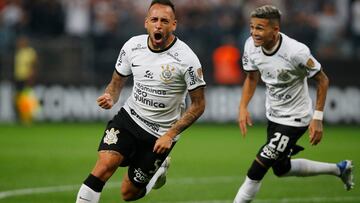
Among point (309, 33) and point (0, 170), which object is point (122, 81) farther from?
point (309, 33)

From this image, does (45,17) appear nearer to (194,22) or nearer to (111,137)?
(194,22)

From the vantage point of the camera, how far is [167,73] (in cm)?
920

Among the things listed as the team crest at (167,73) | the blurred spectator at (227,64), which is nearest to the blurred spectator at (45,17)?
the blurred spectator at (227,64)

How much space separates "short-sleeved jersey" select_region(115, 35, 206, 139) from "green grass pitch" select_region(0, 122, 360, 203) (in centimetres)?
235

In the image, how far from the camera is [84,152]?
702 inches

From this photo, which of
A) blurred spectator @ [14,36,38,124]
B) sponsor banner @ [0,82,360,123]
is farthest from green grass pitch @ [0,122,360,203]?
blurred spectator @ [14,36,38,124]

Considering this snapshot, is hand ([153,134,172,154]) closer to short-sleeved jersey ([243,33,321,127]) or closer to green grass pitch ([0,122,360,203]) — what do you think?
short-sleeved jersey ([243,33,321,127])

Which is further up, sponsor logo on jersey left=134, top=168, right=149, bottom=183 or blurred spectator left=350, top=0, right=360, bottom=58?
sponsor logo on jersey left=134, top=168, right=149, bottom=183

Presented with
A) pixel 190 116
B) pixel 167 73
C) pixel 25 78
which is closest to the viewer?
pixel 190 116

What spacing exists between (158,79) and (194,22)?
52.9 feet

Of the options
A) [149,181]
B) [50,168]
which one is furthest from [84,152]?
[149,181]

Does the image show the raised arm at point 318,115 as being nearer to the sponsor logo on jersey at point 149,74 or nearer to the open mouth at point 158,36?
the sponsor logo on jersey at point 149,74

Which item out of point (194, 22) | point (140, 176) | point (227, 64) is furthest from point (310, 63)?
point (194, 22)

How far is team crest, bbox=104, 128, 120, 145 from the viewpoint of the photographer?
9289 mm
